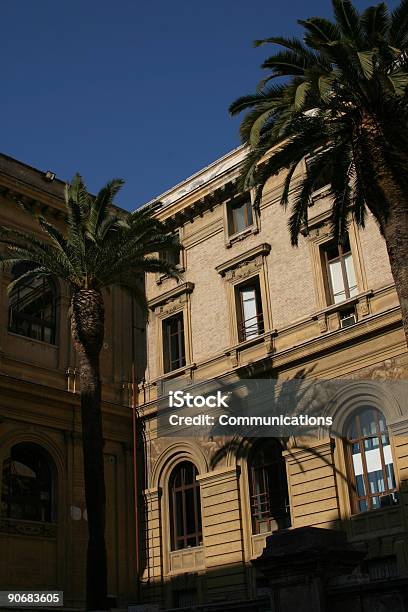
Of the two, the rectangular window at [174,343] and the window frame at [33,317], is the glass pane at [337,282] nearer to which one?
the rectangular window at [174,343]

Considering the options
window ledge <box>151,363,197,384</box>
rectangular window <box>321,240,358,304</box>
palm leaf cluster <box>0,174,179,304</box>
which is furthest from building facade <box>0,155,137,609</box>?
rectangular window <box>321,240,358,304</box>

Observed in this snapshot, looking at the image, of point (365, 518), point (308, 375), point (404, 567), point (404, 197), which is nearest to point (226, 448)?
point (308, 375)

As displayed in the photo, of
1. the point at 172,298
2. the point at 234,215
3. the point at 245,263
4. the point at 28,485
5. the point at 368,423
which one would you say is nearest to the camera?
the point at 368,423

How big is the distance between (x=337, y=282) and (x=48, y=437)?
34.8ft

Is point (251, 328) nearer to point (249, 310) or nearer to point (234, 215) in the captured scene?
point (249, 310)

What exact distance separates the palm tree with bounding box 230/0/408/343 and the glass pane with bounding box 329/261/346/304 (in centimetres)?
478

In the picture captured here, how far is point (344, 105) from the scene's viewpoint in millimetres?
17547

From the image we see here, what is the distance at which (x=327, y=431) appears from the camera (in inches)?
887

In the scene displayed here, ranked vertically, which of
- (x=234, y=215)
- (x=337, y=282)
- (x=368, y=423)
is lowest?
(x=368, y=423)

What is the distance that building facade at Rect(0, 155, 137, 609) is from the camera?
81.0 ft

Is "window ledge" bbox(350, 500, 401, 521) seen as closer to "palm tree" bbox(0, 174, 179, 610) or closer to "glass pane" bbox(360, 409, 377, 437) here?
"glass pane" bbox(360, 409, 377, 437)

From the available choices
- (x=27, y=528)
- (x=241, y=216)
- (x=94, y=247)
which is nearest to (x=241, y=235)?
(x=241, y=216)

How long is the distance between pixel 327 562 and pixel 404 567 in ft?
34.2

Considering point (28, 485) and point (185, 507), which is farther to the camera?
point (185, 507)
